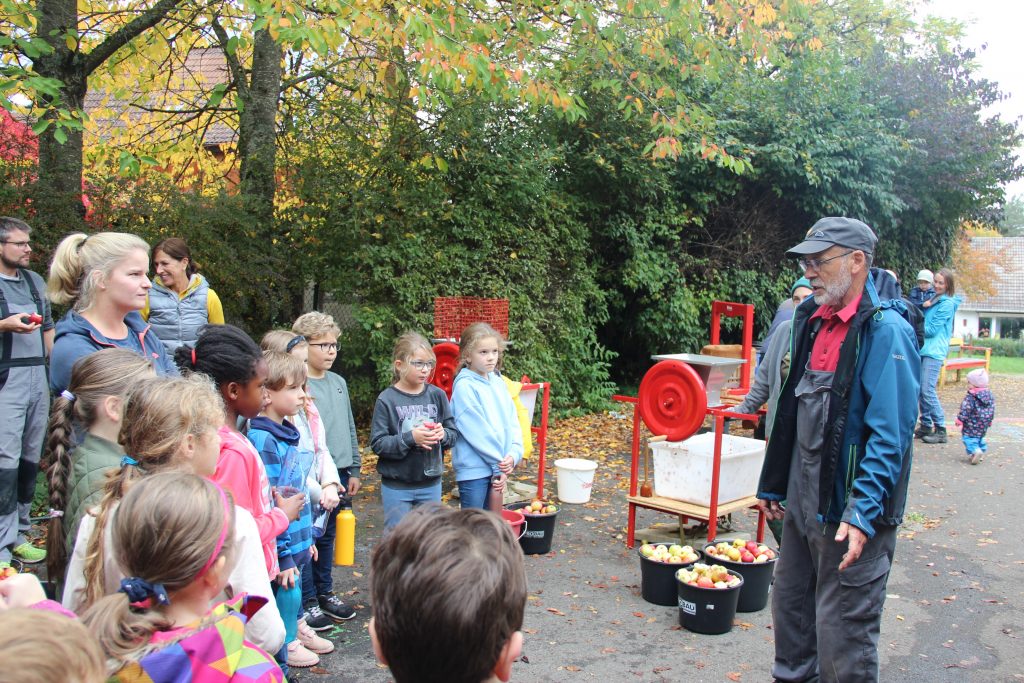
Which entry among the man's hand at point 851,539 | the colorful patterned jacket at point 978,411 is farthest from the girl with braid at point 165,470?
the colorful patterned jacket at point 978,411

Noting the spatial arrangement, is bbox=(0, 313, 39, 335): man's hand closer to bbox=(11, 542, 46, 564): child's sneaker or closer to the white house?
bbox=(11, 542, 46, 564): child's sneaker

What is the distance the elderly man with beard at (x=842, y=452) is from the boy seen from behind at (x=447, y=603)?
6.53 feet

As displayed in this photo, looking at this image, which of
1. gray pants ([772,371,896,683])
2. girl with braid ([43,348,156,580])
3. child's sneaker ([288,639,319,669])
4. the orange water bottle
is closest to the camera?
girl with braid ([43,348,156,580])

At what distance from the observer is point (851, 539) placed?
307 centimetres

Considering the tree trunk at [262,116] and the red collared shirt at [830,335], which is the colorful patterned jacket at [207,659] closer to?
the red collared shirt at [830,335]

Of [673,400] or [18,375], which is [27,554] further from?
[673,400]

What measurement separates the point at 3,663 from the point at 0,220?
4.44 m

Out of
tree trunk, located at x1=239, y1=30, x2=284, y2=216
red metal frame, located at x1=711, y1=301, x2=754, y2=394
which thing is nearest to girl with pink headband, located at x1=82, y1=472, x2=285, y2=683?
red metal frame, located at x1=711, y1=301, x2=754, y2=394

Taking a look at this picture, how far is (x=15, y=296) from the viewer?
4.82 meters

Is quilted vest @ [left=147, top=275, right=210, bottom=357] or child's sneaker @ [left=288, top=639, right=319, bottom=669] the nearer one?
child's sneaker @ [left=288, top=639, right=319, bottom=669]

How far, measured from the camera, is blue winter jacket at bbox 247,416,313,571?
353 cm

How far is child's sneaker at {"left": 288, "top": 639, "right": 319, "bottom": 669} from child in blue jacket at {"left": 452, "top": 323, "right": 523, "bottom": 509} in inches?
55.8

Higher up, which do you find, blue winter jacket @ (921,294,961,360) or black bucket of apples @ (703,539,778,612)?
blue winter jacket @ (921,294,961,360)

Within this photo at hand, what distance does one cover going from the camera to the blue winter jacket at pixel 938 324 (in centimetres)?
1077
